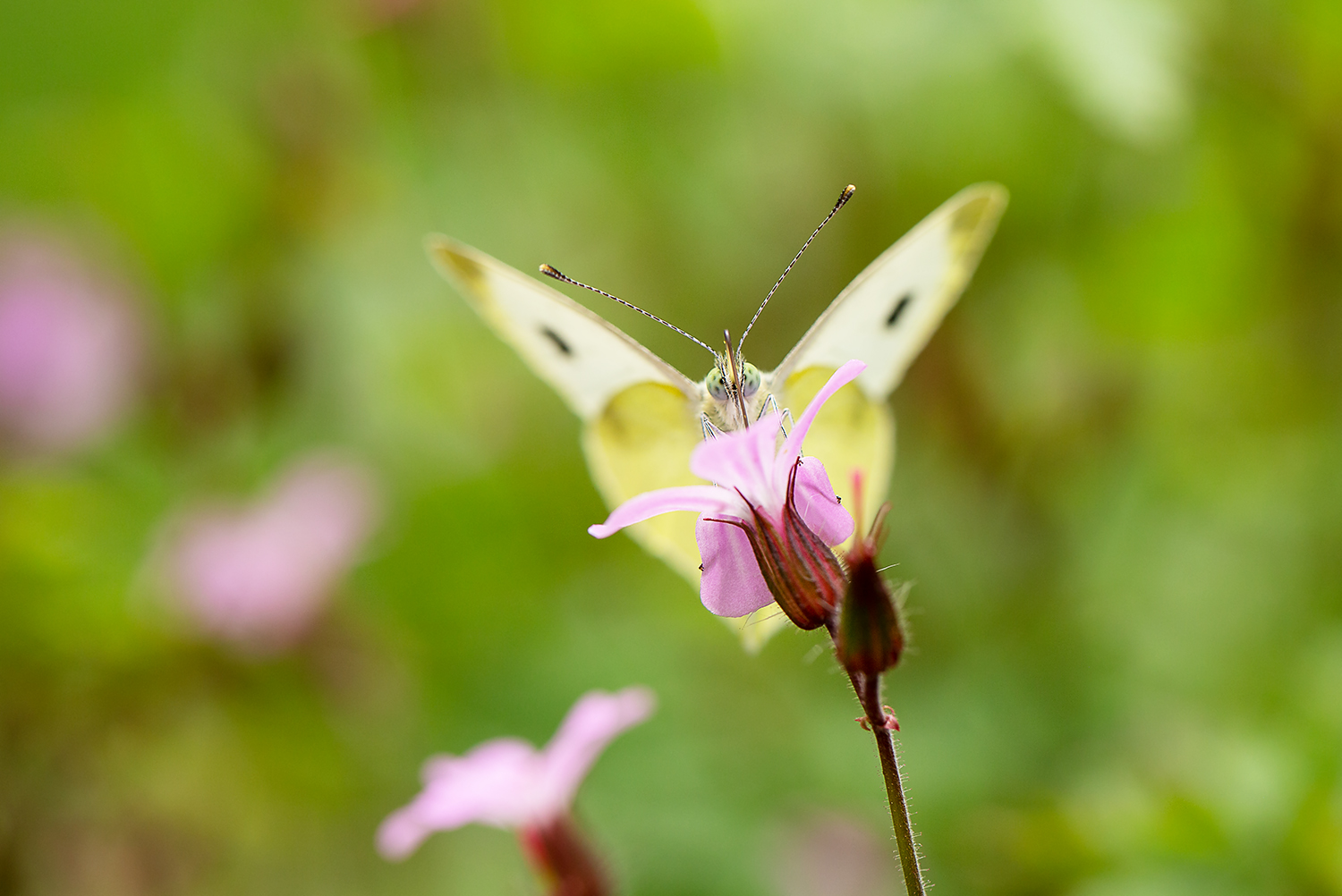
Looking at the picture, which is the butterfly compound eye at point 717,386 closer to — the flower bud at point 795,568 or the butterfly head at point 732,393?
the butterfly head at point 732,393

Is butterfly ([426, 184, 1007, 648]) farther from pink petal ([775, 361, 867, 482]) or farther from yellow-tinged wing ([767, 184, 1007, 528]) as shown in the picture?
pink petal ([775, 361, 867, 482])

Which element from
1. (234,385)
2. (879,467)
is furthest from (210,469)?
(879,467)

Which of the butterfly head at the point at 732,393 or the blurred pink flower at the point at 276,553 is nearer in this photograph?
the butterfly head at the point at 732,393

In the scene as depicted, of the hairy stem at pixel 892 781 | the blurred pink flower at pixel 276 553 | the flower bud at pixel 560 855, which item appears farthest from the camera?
the blurred pink flower at pixel 276 553

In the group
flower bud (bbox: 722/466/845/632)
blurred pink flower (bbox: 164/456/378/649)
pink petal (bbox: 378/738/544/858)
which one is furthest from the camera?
blurred pink flower (bbox: 164/456/378/649)

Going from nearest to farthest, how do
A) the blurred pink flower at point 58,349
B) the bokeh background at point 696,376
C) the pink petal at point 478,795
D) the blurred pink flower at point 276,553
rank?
1. the pink petal at point 478,795
2. the bokeh background at point 696,376
3. the blurred pink flower at point 276,553
4. the blurred pink flower at point 58,349

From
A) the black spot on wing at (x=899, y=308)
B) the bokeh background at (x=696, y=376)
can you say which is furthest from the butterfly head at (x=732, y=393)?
the bokeh background at (x=696, y=376)

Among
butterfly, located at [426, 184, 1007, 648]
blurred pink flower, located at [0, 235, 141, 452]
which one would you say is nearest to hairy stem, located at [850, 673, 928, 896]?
butterfly, located at [426, 184, 1007, 648]

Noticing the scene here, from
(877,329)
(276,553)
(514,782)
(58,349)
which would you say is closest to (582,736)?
(514,782)
